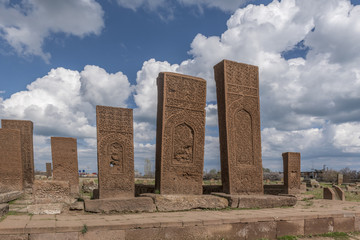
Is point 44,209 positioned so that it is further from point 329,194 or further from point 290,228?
point 329,194

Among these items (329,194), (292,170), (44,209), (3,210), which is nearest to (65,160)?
(44,209)

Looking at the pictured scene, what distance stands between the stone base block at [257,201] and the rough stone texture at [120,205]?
1.68 metres

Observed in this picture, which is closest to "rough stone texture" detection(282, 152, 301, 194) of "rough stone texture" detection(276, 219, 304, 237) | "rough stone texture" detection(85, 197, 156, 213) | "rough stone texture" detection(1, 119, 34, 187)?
"rough stone texture" detection(276, 219, 304, 237)

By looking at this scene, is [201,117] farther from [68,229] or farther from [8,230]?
[8,230]

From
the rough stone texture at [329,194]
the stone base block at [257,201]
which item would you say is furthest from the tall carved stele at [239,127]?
the rough stone texture at [329,194]

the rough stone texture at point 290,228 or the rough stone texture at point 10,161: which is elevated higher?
the rough stone texture at point 10,161

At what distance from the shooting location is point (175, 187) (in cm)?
651

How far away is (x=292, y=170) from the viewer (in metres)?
14.0

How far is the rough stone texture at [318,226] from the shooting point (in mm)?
5480

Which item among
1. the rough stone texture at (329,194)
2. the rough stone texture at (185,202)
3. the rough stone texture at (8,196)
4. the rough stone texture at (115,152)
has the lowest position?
the rough stone texture at (329,194)

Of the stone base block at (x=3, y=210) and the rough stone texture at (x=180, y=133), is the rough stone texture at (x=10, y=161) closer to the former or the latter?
the stone base block at (x=3, y=210)

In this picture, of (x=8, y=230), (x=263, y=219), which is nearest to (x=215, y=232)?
(x=263, y=219)

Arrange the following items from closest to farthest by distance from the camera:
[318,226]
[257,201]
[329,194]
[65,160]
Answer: [318,226] → [257,201] → [329,194] → [65,160]

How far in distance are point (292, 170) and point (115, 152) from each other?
1000cm
